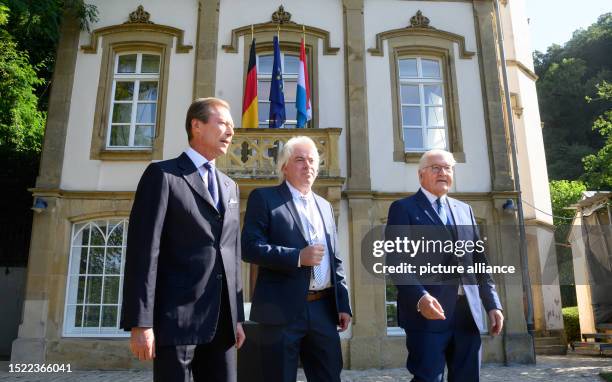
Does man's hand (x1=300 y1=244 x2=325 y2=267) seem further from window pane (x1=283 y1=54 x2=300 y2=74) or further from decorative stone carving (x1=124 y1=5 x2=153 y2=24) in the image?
decorative stone carving (x1=124 y1=5 x2=153 y2=24)

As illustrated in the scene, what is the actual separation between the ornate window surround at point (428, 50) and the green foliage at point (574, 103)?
2471cm

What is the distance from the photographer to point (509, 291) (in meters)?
9.11

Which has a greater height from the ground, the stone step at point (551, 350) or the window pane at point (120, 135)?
the window pane at point (120, 135)

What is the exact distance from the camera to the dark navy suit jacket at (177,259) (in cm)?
233

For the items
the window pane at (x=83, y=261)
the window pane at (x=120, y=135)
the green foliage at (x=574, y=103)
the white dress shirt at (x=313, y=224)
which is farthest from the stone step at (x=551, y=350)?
the green foliage at (x=574, y=103)

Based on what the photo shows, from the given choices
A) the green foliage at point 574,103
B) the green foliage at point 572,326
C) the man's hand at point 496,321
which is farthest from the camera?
the green foliage at point 574,103

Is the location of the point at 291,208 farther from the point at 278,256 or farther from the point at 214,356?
the point at 214,356

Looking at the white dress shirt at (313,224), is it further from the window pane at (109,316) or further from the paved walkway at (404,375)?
the window pane at (109,316)

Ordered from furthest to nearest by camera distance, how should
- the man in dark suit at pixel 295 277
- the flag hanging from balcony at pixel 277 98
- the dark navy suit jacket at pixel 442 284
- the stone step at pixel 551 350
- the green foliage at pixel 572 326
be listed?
the green foliage at pixel 572 326 < the stone step at pixel 551 350 < the flag hanging from balcony at pixel 277 98 < the dark navy suit jacket at pixel 442 284 < the man in dark suit at pixel 295 277

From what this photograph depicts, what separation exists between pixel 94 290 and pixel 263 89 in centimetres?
522

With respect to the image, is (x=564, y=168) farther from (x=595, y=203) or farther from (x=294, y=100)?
(x=294, y=100)

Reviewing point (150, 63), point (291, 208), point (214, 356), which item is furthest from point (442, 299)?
point (150, 63)

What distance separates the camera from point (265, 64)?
34.5 ft

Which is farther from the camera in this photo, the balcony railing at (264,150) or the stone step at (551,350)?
the stone step at (551,350)
